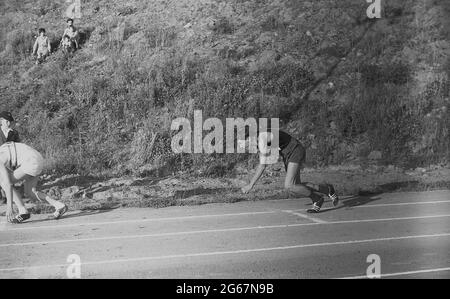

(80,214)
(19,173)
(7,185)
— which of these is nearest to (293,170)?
(80,214)

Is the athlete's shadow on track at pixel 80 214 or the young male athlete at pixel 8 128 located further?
the young male athlete at pixel 8 128

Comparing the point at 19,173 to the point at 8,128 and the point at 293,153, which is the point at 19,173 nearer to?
the point at 8,128

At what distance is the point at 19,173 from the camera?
11047 millimetres

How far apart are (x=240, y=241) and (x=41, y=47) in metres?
13.6

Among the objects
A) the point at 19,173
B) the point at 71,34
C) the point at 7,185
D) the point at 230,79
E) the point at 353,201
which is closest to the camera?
the point at 7,185

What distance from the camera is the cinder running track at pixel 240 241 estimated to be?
27.1ft

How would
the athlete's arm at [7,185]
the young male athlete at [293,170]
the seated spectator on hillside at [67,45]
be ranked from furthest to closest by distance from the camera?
the seated spectator on hillside at [67,45] → the young male athlete at [293,170] → the athlete's arm at [7,185]

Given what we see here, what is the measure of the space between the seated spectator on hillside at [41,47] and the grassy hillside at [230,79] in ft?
1.13

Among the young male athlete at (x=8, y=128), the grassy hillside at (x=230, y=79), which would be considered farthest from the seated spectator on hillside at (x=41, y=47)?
the young male athlete at (x=8, y=128)

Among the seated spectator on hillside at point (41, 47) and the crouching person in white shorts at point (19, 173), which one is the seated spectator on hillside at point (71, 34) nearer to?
the seated spectator on hillside at point (41, 47)

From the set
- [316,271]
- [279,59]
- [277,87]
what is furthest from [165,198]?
[279,59]

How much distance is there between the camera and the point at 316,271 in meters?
8.16

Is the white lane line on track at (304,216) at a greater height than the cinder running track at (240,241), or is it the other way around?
the white lane line on track at (304,216)

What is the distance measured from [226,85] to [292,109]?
2.07 m
